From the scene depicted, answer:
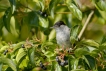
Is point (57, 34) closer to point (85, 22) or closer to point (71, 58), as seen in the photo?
point (85, 22)

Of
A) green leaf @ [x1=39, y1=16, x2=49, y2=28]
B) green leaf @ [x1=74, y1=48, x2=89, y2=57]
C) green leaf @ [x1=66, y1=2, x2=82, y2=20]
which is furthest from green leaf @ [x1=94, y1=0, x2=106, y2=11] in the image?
green leaf @ [x1=39, y1=16, x2=49, y2=28]

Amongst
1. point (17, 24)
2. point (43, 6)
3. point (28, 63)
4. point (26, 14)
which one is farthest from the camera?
point (17, 24)

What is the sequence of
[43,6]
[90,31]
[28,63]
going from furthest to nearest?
[90,31] < [43,6] < [28,63]

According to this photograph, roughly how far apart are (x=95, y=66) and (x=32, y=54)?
0.47 metres

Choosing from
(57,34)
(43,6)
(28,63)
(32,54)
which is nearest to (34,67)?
(28,63)

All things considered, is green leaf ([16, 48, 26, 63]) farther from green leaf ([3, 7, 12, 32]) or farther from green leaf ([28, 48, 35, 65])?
green leaf ([3, 7, 12, 32])

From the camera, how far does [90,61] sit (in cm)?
279

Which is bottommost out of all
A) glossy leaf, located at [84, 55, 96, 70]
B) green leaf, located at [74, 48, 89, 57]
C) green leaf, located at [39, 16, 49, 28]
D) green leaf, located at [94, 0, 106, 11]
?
glossy leaf, located at [84, 55, 96, 70]

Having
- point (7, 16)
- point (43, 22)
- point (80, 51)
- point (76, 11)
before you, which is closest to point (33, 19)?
point (43, 22)

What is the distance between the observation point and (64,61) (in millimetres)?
2908

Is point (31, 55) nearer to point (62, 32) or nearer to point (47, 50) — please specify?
point (47, 50)

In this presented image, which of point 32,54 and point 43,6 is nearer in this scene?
point 32,54

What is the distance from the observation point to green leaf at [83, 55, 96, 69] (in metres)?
2.77

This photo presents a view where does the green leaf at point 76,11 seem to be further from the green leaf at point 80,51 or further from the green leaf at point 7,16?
the green leaf at point 7,16
